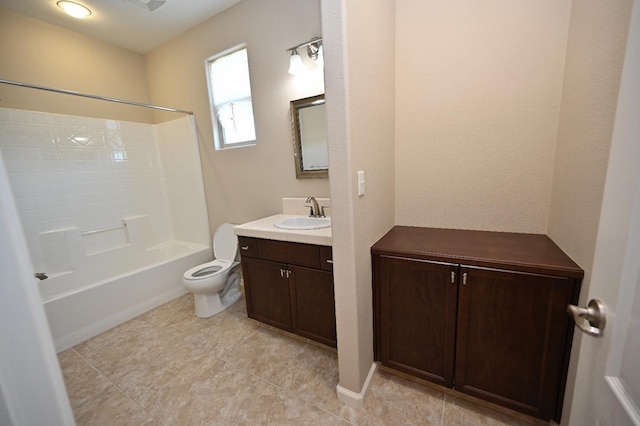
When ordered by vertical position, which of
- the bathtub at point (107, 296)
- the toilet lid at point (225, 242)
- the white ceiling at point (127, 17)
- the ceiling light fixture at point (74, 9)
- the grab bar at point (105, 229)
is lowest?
the bathtub at point (107, 296)

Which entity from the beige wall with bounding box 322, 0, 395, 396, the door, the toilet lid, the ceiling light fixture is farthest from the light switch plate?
the ceiling light fixture

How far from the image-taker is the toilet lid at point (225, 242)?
101 inches

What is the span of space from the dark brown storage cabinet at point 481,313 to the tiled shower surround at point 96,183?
2.41 meters

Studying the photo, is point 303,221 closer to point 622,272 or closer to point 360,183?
point 360,183

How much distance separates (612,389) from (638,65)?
2.01ft

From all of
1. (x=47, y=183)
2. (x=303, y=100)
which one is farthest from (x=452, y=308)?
(x=47, y=183)

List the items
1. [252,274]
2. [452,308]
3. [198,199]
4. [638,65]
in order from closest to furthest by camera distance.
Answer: [638,65] → [452,308] → [252,274] → [198,199]

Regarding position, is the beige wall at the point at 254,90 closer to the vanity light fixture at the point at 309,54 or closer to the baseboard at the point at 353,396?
the vanity light fixture at the point at 309,54

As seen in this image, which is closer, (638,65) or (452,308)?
(638,65)

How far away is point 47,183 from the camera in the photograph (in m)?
2.34

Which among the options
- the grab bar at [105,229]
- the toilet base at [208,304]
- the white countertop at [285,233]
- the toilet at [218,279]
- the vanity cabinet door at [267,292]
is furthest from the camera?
the grab bar at [105,229]

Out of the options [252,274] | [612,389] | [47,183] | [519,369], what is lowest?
[519,369]

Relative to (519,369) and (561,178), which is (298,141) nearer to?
(561,178)

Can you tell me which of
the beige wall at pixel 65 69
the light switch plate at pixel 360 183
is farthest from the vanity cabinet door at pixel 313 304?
the beige wall at pixel 65 69
